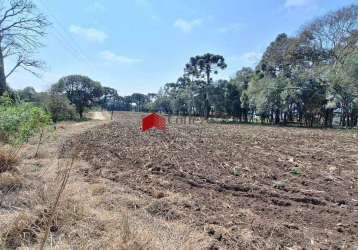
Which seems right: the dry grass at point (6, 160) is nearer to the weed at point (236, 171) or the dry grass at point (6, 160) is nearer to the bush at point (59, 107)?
the weed at point (236, 171)

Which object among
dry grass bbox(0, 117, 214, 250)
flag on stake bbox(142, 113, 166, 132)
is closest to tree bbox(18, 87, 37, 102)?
flag on stake bbox(142, 113, 166, 132)

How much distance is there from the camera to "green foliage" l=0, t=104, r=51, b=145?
6094 mm

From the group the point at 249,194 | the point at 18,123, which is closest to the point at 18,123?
the point at 18,123

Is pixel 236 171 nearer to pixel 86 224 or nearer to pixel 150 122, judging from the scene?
pixel 150 122

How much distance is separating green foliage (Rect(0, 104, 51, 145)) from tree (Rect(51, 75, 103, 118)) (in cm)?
4643

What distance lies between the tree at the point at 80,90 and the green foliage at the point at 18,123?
46.4m

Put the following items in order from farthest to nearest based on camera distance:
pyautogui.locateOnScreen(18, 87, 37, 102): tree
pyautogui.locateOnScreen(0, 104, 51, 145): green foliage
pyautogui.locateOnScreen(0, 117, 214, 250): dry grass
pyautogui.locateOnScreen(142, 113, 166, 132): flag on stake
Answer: pyautogui.locateOnScreen(18, 87, 37, 102): tree → pyautogui.locateOnScreen(142, 113, 166, 132): flag on stake → pyautogui.locateOnScreen(0, 104, 51, 145): green foliage → pyautogui.locateOnScreen(0, 117, 214, 250): dry grass

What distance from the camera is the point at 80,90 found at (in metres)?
52.8

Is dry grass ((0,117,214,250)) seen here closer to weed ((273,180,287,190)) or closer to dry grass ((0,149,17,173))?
dry grass ((0,149,17,173))

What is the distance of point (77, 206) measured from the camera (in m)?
3.54

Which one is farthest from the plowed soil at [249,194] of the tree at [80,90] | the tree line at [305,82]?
the tree at [80,90]

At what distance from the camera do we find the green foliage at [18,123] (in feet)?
20.0

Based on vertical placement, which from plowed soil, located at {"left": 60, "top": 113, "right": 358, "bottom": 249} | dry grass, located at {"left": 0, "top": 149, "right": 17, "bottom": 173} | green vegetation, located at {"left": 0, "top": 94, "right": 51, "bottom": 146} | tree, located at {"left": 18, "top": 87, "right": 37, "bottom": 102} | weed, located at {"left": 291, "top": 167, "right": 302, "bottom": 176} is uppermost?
tree, located at {"left": 18, "top": 87, "right": 37, "bottom": 102}

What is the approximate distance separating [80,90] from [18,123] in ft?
161
